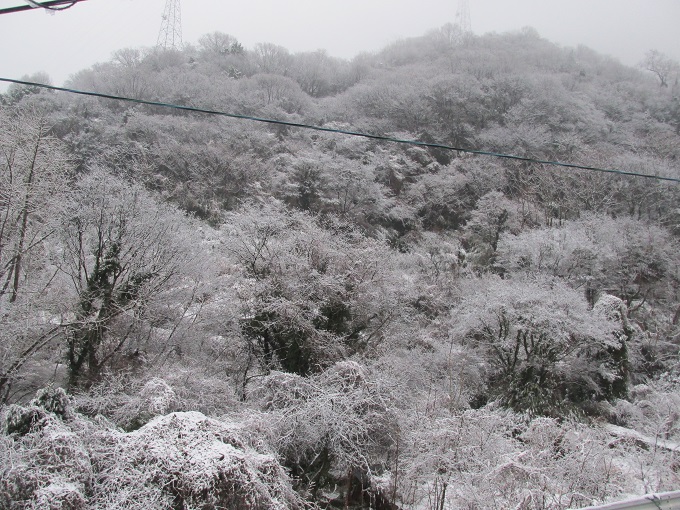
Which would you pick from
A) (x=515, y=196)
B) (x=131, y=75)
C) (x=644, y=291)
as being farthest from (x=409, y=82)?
(x=644, y=291)

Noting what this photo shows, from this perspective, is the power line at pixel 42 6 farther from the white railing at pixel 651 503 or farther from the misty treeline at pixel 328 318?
the misty treeline at pixel 328 318

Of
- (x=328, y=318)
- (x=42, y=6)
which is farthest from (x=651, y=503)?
(x=328, y=318)

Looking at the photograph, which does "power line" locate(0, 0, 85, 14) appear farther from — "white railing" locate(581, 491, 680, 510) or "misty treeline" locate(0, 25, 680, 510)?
"misty treeline" locate(0, 25, 680, 510)

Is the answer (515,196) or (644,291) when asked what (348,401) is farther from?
(515,196)

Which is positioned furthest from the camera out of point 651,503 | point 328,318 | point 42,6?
point 328,318

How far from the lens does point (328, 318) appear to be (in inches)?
531

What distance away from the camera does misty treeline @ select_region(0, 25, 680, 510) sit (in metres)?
6.27

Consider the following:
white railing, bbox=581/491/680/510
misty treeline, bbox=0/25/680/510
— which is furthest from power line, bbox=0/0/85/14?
misty treeline, bbox=0/25/680/510

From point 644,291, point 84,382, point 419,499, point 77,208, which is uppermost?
point 77,208

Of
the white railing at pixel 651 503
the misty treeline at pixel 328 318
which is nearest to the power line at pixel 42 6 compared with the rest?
the white railing at pixel 651 503

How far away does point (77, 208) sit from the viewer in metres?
12.0

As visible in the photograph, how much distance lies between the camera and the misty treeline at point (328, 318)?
627 centimetres

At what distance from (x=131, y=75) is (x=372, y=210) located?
26537mm

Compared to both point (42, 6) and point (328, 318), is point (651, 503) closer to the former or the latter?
point (42, 6)
